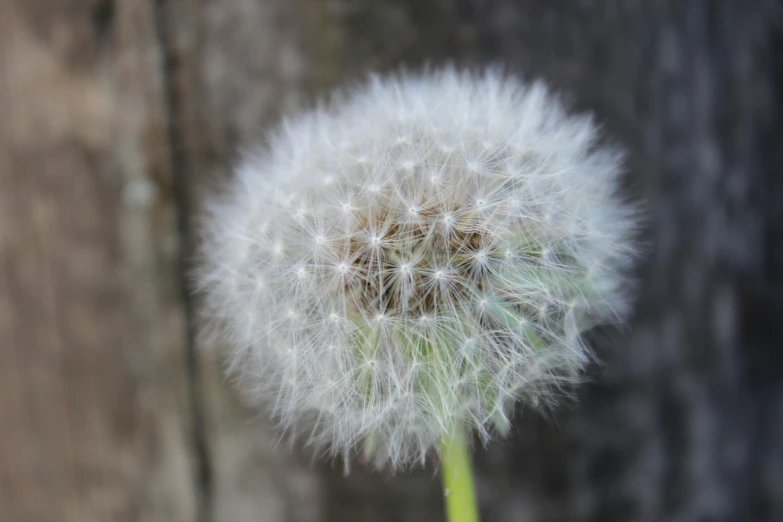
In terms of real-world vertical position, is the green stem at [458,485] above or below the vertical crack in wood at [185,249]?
below

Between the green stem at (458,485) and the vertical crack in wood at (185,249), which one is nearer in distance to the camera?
the green stem at (458,485)

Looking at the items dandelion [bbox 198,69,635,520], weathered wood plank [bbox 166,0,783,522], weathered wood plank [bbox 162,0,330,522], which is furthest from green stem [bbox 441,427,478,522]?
weathered wood plank [bbox 162,0,330,522]

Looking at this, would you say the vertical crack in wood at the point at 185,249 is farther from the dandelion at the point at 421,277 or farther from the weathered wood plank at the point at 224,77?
the dandelion at the point at 421,277

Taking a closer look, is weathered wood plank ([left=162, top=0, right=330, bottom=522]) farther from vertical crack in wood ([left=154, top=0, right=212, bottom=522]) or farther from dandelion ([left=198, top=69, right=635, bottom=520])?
dandelion ([left=198, top=69, right=635, bottom=520])

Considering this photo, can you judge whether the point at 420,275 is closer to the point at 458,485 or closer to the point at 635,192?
the point at 458,485

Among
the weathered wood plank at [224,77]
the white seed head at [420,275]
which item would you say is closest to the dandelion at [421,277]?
the white seed head at [420,275]

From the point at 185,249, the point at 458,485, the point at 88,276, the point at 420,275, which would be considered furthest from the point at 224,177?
the point at 458,485

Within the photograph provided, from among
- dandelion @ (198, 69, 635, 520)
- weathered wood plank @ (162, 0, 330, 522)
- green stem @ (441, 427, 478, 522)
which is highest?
weathered wood plank @ (162, 0, 330, 522)

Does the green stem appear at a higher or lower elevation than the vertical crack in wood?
lower
